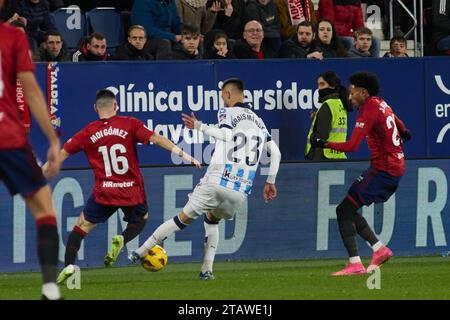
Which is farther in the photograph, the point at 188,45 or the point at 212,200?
the point at 188,45

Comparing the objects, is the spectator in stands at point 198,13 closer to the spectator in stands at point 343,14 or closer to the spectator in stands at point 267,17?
the spectator in stands at point 267,17

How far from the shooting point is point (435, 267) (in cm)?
1633

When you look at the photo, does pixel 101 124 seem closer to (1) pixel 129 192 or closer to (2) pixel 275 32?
(1) pixel 129 192

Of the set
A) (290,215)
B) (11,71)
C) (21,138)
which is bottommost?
(290,215)

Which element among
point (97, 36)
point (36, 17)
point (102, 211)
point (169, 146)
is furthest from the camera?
point (36, 17)

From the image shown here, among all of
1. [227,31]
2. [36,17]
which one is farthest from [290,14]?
[36,17]

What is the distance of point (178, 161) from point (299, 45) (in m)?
2.77

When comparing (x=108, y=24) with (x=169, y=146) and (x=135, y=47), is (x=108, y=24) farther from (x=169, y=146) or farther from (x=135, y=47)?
(x=169, y=146)

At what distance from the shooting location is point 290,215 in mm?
18141

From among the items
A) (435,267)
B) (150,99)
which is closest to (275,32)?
(150,99)

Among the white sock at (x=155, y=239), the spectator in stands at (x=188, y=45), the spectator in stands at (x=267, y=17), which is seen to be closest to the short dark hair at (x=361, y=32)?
the spectator in stands at (x=267, y=17)

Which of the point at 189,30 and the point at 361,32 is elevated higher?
the point at 189,30

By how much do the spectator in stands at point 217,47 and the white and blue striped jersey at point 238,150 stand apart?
15.8 ft

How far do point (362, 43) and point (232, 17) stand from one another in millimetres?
2046
